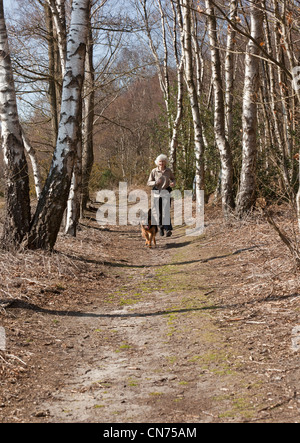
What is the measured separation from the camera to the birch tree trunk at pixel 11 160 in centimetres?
794

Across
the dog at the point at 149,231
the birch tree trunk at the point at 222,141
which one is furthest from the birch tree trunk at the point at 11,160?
the birch tree trunk at the point at 222,141

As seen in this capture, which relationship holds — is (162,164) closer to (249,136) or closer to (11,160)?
(249,136)

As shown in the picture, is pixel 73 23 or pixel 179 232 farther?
pixel 179 232

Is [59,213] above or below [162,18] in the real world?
below

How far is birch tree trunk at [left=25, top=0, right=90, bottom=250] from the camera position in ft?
26.0

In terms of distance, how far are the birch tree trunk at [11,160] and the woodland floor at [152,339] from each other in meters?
0.72

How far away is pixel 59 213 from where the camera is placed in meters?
7.96

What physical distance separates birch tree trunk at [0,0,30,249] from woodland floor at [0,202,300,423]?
0.72 metres

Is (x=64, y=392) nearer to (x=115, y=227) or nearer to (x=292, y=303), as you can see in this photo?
(x=292, y=303)

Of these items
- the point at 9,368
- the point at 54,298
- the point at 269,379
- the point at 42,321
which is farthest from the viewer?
the point at 54,298

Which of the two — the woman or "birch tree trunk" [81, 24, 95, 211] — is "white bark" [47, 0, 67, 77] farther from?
"birch tree trunk" [81, 24, 95, 211]

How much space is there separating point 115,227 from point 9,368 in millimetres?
11764

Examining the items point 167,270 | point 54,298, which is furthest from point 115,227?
point 54,298

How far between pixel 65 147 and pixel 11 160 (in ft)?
3.05
